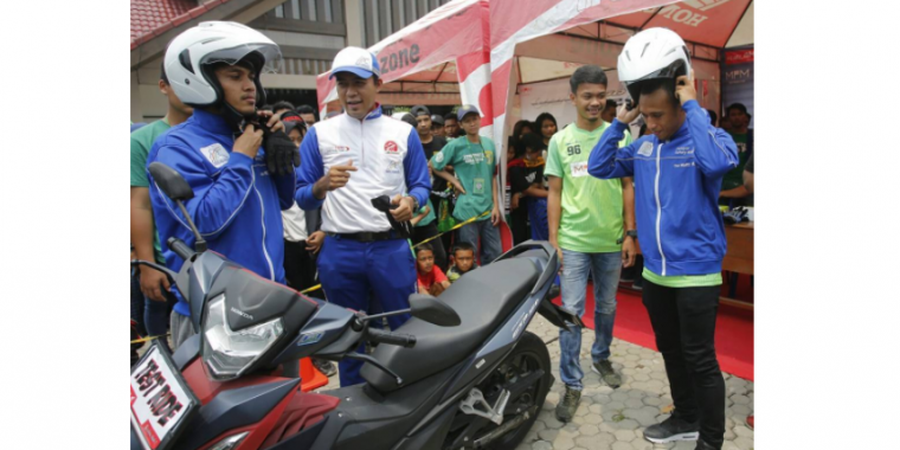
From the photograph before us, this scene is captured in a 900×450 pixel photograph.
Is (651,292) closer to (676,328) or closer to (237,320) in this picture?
(676,328)

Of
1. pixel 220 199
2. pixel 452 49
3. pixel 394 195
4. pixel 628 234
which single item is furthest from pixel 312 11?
pixel 220 199

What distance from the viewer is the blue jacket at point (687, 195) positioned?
212 cm

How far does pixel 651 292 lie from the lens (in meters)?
2.49

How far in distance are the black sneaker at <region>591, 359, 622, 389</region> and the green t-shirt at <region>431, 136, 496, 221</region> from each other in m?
2.15

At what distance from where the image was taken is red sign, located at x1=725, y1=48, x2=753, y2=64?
755cm

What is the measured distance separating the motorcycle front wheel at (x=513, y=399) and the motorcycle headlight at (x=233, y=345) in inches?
41.0

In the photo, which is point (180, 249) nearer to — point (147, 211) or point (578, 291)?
point (147, 211)

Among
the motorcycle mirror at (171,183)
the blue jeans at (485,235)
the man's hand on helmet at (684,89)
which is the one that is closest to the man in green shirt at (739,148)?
the blue jeans at (485,235)

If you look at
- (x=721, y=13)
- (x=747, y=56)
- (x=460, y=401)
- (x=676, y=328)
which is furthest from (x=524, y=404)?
(x=747, y=56)

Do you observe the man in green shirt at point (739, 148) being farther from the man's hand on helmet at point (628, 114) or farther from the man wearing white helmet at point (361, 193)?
the man wearing white helmet at point (361, 193)

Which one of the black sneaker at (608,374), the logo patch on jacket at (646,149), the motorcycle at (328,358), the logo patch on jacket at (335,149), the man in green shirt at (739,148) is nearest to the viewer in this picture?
the motorcycle at (328,358)

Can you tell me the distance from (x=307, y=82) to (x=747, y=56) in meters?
10.7

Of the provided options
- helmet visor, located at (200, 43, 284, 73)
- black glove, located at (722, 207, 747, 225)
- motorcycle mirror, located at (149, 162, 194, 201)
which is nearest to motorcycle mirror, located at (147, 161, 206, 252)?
motorcycle mirror, located at (149, 162, 194, 201)

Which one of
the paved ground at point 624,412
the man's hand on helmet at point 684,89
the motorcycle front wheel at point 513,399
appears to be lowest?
the paved ground at point 624,412
